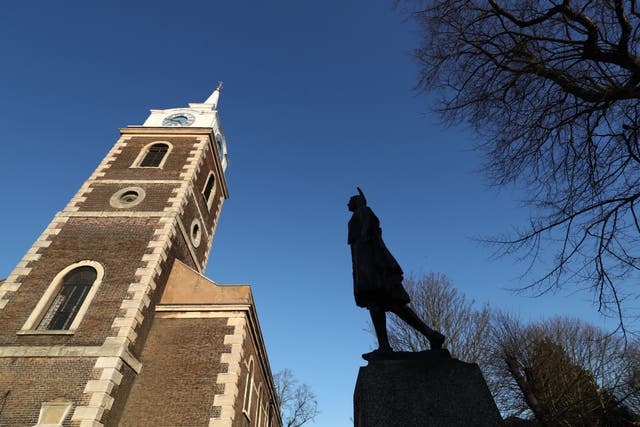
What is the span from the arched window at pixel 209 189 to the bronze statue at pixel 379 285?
15.3m

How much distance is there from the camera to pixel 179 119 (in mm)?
20406

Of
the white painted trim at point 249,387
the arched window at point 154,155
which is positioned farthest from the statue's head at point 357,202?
the arched window at point 154,155

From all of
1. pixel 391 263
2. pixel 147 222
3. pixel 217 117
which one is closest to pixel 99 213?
pixel 147 222

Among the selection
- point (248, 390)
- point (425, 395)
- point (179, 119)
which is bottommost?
point (425, 395)

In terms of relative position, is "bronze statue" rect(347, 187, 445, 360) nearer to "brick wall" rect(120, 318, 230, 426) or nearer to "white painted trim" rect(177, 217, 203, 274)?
"brick wall" rect(120, 318, 230, 426)

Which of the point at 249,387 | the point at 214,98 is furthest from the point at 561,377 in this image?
the point at 214,98

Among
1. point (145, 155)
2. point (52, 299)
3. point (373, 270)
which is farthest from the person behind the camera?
point (145, 155)

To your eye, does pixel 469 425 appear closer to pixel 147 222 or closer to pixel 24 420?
pixel 24 420

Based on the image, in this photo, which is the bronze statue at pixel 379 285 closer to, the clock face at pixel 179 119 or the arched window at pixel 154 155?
the arched window at pixel 154 155

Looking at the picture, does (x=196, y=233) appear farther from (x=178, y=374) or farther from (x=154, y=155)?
(x=178, y=374)

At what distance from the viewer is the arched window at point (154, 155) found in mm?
17047

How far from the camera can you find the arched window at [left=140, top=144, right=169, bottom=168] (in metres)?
17.0

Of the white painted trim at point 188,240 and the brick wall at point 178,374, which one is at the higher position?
the white painted trim at point 188,240

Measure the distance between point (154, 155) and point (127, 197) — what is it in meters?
3.54
